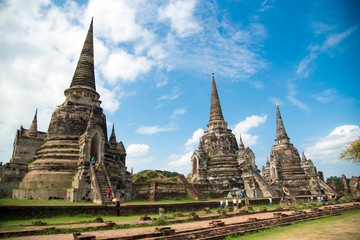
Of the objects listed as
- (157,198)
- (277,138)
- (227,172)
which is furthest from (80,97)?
(277,138)

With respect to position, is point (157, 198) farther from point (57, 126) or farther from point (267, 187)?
point (267, 187)

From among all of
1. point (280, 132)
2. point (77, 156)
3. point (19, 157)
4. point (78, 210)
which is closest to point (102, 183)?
point (77, 156)

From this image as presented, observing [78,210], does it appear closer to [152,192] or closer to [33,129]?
[152,192]

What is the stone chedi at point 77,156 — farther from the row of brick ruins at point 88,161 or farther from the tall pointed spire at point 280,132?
the tall pointed spire at point 280,132

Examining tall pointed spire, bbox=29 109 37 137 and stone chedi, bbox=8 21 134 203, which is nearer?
stone chedi, bbox=8 21 134 203

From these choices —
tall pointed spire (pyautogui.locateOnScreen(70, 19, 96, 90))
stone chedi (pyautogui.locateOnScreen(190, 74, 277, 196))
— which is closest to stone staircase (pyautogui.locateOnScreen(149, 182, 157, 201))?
stone chedi (pyautogui.locateOnScreen(190, 74, 277, 196))

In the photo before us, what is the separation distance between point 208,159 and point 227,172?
3.23 m

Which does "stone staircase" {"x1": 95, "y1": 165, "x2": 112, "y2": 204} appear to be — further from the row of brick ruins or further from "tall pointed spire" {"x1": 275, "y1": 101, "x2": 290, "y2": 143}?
"tall pointed spire" {"x1": 275, "y1": 101, "x2": 290, "y2": 143}

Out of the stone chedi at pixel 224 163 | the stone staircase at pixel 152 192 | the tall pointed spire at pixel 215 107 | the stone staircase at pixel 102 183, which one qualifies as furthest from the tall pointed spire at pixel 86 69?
the tall pointed spire at pixel 215 107

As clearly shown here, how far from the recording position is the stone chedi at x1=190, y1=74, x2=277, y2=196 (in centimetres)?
3011

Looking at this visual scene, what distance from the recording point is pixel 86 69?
2638cm

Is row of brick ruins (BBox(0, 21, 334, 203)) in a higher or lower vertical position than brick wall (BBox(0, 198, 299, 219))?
higher

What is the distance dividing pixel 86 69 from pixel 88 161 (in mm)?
11758

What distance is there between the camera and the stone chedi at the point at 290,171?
3697 cm
